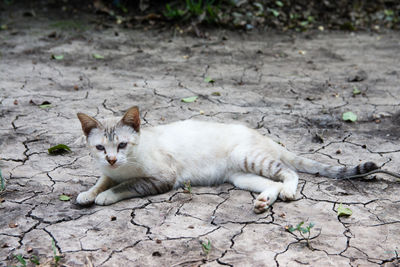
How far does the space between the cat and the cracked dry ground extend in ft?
0.36

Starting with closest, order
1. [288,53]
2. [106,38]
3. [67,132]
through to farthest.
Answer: [67,132]
[288,53]
[106,38]

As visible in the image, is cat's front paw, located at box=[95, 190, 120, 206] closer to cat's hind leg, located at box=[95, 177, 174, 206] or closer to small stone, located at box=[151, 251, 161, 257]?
cat's hind leg, located at box=[95, 177, 174, 206]

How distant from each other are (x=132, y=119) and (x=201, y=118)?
Result: 2.01 m

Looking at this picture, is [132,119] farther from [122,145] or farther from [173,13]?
[173,13]

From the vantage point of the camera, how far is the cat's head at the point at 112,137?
11.7ft

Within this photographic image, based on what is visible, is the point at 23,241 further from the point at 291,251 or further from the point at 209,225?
the point at 291,251

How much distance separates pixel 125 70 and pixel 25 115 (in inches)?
86.7

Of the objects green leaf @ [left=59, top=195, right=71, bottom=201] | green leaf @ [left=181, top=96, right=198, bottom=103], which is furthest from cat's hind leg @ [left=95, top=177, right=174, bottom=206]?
green leaf @ [left=181, top=96, right=198, bottom=103]

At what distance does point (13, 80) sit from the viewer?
677 centimetres

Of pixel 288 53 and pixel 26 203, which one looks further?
pixel 288 53

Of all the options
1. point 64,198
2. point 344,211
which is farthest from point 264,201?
point 64,198

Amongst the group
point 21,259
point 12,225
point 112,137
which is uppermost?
point 112,137

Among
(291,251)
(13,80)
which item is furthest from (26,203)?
(13,80)

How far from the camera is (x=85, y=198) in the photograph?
366 cm
